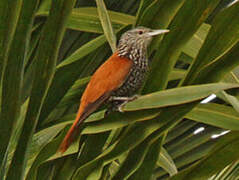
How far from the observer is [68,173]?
1.07 m

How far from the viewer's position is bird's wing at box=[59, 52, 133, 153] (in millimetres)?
1032

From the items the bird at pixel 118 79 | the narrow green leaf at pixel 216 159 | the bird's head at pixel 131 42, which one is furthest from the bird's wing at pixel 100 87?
the narrow green leaf at pixel 216 159

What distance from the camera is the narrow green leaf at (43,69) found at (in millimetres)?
959

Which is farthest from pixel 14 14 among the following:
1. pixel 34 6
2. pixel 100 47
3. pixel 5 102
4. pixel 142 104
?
pixel 100 47

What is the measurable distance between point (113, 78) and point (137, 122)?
0.24 meters

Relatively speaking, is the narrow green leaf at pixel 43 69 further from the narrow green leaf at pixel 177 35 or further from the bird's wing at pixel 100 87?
the narrow green leaf at pixel 177 35

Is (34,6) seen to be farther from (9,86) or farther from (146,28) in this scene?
(146,28)

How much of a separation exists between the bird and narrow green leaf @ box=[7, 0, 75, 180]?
0.07 metres

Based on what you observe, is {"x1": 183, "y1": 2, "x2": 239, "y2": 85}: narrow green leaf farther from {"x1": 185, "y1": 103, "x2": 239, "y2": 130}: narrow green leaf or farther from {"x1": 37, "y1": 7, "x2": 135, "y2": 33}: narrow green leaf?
{"x1": 37, "y1": 7, "x2": 135, "y2": 33}: narrow green leaf

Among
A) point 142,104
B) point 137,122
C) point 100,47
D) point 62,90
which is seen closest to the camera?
point 142,104

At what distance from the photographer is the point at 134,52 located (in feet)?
4.77

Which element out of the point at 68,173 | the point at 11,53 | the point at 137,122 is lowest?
the point at 68,173

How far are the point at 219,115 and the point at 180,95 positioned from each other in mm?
308

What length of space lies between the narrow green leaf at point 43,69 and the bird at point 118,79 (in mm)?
70
